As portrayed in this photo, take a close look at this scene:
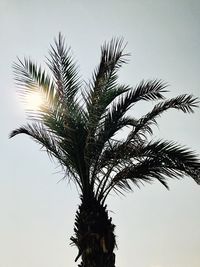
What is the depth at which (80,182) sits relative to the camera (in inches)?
409

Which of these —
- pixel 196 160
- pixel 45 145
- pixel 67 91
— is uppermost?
pixel 67 91

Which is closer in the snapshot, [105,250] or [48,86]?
[105,250]

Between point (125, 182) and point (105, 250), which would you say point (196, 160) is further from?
point (105, 250)

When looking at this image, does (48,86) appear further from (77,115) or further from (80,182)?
(80,182)

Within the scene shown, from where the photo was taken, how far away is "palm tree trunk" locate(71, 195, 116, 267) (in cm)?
924

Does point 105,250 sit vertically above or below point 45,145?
below

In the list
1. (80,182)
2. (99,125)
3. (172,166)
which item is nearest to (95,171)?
(80,182)

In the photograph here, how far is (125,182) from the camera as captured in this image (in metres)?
10.8

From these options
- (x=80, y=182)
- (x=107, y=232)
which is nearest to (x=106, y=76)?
(x=80, y=182)

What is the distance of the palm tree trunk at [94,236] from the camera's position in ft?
30.3

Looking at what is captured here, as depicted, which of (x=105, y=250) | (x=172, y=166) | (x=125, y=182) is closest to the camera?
(x=105, y=250)

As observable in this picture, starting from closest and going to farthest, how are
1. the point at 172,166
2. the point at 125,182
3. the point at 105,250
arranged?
the point at 105,250
the point at 172,166
the point at 125,182

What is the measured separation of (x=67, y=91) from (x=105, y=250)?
4.18 meters

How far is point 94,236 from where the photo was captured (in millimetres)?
9305
